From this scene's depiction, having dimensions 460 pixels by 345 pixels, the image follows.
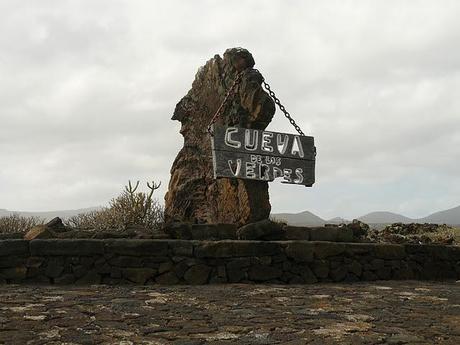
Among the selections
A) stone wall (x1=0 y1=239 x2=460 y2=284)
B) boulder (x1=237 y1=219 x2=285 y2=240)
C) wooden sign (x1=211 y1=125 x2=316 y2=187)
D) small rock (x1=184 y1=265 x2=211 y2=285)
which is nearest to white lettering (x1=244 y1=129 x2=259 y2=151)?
wooden sign (x1=211 y1=125 x2=316 y2=187)

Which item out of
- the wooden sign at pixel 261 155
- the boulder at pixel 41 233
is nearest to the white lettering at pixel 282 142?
the wooden sign at pixel 261 155

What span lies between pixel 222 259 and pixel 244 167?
2.00 meters

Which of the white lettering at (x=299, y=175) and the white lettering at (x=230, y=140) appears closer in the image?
the white lettering at (x=230, y=140)

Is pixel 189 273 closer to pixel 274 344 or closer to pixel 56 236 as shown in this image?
pixel 56 236

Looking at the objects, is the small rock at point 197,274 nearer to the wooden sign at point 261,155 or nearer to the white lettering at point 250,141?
the wooden sign at point 261,155

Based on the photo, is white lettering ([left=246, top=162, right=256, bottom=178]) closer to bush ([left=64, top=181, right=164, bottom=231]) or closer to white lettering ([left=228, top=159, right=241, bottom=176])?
white lettering ([left=228, top=159, right=241, bottom=176])

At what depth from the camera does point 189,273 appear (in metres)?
7.57

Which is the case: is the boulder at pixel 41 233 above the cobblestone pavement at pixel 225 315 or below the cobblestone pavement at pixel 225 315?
above

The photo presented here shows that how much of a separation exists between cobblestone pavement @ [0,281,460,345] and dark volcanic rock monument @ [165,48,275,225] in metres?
2.51

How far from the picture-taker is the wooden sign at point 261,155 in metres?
8.84

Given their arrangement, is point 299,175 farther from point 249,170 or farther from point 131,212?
point 131,212

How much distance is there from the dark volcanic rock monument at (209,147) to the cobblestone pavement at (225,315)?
2513mm

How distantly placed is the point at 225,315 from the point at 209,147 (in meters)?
6.90

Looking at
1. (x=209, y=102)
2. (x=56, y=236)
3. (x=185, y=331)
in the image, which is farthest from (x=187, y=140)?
(x=185, y=331)
